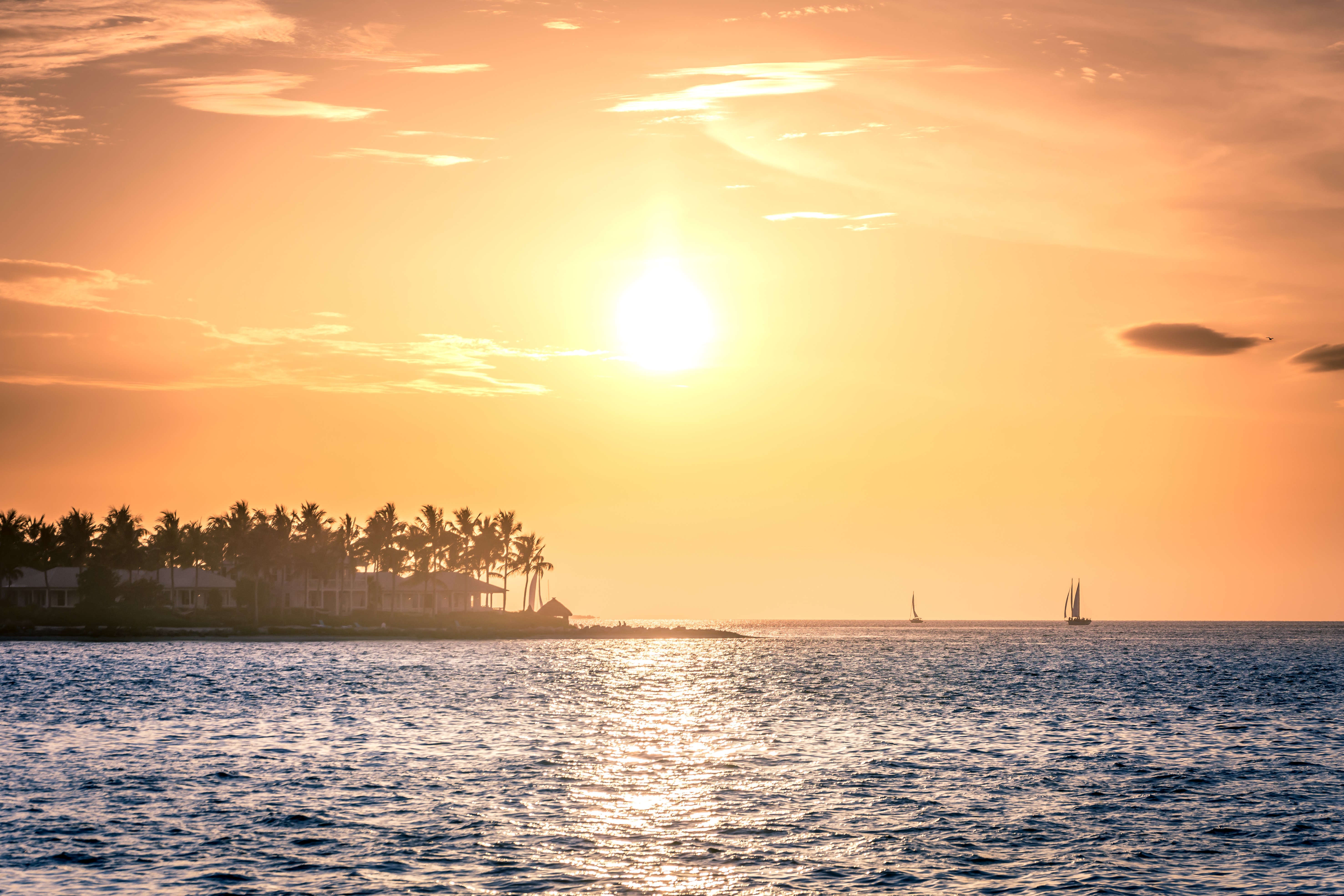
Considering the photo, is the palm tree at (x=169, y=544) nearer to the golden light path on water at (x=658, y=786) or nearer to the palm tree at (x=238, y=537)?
the palm tree at (x=238, y=537)

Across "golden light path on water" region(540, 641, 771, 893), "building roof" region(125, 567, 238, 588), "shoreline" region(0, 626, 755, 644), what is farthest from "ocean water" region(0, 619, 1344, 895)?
"building roof" region(125, 567, 238, 588)

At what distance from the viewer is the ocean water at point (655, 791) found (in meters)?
25.5

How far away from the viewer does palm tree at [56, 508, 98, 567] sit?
577 feet

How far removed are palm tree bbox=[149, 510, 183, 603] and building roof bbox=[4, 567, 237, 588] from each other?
0.50 meters

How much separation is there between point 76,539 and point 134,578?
35.6 feet

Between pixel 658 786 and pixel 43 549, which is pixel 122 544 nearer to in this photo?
pixel 43 549

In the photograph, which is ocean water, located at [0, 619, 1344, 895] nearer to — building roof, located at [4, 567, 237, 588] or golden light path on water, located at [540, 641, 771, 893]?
golden light path on water, located at [540, 641, 771, 893]

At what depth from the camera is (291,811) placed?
32.2 metres

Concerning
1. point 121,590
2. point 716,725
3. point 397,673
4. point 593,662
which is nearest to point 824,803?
point 716,725

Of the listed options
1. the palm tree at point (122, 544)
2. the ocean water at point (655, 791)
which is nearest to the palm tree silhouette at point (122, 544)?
the palm tree at point (122, 544)

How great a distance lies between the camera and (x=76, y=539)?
176750mm

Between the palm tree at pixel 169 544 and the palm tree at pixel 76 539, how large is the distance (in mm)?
8934

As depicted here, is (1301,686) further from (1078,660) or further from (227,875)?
(227,875)

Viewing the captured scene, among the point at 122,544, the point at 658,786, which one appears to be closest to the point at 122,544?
the point at 122,544
